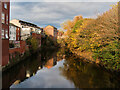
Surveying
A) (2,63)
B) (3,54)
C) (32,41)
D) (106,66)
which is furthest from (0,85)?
(32,41)

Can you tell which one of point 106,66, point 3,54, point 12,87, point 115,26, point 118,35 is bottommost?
point 12,87

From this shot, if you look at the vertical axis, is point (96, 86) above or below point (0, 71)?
below

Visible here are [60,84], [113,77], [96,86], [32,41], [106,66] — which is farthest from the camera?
[32,41]

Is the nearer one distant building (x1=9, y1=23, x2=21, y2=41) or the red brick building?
the red brick building

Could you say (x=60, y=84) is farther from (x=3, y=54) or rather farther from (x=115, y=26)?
(x=115, y=26)

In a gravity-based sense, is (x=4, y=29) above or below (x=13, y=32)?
below

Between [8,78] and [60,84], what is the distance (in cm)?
733

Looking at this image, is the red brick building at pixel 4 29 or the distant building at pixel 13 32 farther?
the distant building at pixel 13 32

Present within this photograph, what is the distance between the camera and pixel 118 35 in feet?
47.7

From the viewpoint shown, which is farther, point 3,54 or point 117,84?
point 3,54

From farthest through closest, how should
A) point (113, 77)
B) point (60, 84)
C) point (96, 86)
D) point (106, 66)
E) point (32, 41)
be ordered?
point (32, 41) → point (106, 66) → point (113, 77) → point (60, 84) → point (96, 86)

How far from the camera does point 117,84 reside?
1171 centimetres

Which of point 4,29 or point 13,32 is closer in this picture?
point 4,29

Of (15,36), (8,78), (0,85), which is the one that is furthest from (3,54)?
(15,36)
